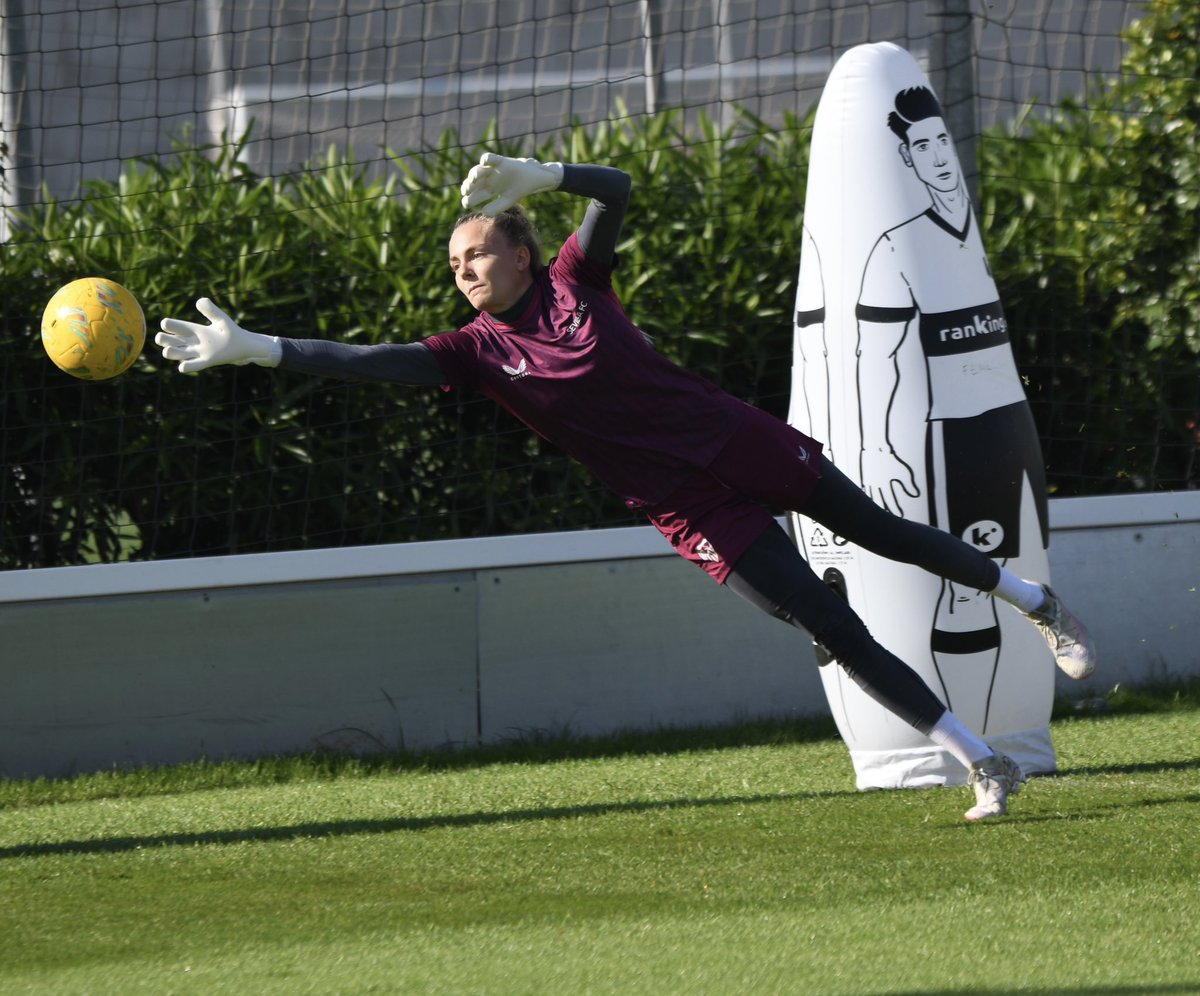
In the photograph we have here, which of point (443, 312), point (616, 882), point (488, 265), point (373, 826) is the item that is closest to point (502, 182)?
point (488, 265)

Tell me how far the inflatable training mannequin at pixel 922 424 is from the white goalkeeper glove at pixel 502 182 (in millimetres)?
1221

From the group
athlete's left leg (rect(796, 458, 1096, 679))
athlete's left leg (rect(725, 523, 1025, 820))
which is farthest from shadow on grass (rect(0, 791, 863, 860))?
athlete's left leg (rect(796, 458, 1096, 679))

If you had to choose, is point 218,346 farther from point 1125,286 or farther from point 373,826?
point 1125,286

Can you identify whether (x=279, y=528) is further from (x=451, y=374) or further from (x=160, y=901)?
(x=160, y=901)

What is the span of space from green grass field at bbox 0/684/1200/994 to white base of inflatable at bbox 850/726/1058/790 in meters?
0.10

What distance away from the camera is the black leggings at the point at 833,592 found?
4039 millimetres

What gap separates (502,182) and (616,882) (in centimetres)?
174

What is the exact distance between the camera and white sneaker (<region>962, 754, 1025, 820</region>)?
13.3ft

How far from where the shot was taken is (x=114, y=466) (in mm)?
6020

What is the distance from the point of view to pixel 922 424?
462 cm

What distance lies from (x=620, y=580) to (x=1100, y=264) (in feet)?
8.11

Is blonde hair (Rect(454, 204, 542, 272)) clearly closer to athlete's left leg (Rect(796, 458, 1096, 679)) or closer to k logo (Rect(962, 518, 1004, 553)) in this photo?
athlete's left leg (Rect(796, 458, 1096, 679))

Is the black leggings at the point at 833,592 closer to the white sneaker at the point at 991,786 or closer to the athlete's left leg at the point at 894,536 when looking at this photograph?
the athlete's left leg at the point at 894,536

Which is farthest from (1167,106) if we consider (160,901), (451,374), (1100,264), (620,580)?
(160,901)
